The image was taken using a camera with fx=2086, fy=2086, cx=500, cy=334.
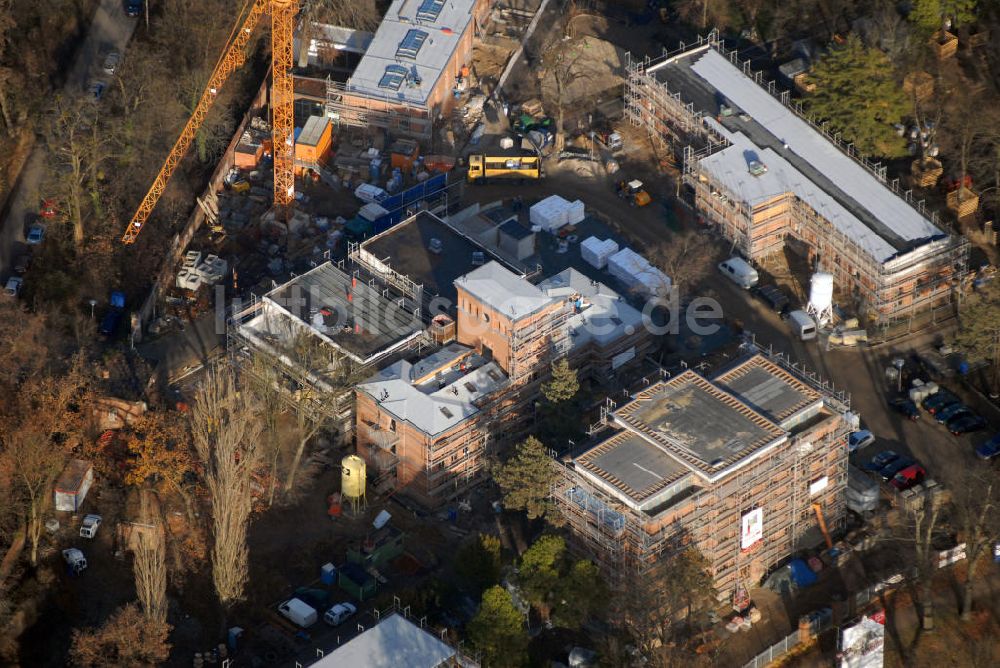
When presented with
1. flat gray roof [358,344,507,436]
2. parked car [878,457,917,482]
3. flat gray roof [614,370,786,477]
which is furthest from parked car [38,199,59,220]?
parked car [878,457,917,482]

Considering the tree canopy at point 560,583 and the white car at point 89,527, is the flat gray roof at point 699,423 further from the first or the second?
the white car at point 89,527

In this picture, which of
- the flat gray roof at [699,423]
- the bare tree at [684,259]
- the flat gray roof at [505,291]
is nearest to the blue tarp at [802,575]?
the flat gray roof at [699,423]

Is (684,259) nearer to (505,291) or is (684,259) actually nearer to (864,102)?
(505,291)

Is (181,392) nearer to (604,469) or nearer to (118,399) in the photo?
(118,399)

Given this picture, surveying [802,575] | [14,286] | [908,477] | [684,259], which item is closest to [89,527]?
[14,286]

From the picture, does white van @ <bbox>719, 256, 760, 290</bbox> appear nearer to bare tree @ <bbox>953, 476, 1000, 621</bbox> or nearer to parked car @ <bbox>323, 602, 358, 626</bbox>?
bare tree @ <bbox>953, 476, 1000, 621</bbox>
